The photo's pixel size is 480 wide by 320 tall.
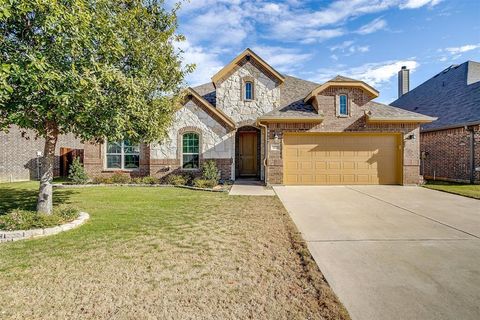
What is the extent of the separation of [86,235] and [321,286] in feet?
15.2

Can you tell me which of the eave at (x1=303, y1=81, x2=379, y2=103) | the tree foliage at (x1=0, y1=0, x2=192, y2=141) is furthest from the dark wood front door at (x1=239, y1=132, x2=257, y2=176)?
the tree foliage at (x1=0, y1=0, x2=192, y2=141)

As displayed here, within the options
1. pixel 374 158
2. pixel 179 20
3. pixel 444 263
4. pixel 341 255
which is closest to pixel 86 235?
pixel 341 255

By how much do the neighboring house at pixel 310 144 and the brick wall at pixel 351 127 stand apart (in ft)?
0.15

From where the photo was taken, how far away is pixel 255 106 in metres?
15.3

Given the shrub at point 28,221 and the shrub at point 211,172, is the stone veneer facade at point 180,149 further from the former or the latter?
the shrub at point 28,221

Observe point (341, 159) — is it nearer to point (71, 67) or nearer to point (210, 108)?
point (210, 108)

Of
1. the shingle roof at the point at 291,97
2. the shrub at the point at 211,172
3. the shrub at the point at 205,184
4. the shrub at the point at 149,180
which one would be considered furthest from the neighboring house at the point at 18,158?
the shingle roof at the point at 291,97

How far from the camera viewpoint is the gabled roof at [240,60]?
14844mm

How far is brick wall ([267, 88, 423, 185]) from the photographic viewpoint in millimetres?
12594

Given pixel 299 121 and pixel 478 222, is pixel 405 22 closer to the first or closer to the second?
pixel 299 121

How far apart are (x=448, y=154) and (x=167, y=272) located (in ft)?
57.8

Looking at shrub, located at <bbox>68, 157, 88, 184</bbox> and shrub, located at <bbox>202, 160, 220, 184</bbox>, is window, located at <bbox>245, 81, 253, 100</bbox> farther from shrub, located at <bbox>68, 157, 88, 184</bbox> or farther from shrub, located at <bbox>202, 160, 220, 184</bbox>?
shrub, located at <bbox>68, 157, 88, 184</bbox>

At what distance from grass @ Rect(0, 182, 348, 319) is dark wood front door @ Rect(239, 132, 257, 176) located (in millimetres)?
9277

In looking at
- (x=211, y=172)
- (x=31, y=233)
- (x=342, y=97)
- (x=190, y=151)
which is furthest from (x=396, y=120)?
(x=31, y=233)
